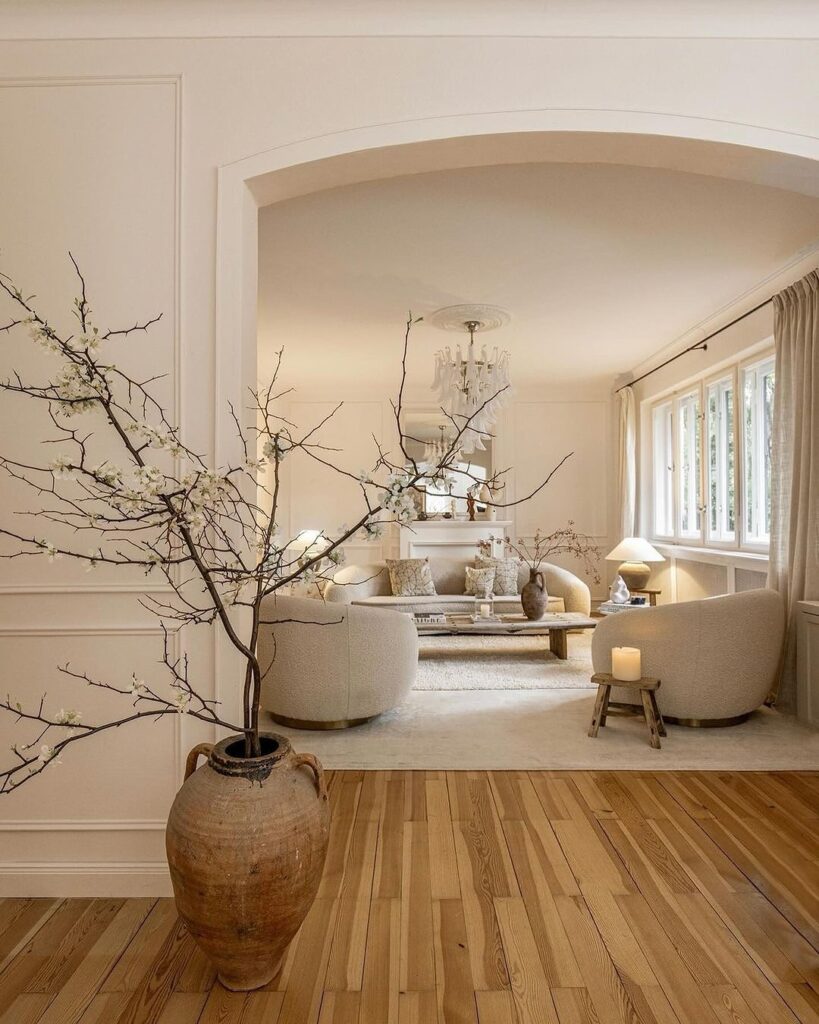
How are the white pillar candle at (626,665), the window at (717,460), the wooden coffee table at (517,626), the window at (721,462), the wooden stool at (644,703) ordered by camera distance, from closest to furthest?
the wooden stool at (644,703), the white pillar candle at (626,665), the window at (717,460), the wooden coffee table at (517,626), the window at (721,462)

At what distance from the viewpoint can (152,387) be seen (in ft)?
7.24

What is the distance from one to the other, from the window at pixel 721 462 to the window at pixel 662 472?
3.53 ft

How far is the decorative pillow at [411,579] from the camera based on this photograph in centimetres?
647

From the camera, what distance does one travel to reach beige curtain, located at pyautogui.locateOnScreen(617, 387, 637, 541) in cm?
744

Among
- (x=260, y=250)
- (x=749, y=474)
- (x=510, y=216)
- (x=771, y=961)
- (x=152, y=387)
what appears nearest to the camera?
(x=771, y=961)

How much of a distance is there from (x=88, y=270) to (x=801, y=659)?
3986 millimetres

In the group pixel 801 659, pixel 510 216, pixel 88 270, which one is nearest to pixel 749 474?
pixel 801 659

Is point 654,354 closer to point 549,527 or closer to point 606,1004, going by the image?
point 549,527

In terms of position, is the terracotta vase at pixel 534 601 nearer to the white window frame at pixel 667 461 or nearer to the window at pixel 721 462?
the window at pixel 721 462

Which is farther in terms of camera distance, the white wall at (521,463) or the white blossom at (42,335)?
the white wall at (521,463)

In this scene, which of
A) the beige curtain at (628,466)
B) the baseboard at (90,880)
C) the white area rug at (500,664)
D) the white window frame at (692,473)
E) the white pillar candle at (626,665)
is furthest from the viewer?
the beige curtain at (628,466)

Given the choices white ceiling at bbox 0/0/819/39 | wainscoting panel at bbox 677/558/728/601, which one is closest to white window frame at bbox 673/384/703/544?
wainscoting panel at bbox 677/558/728/601

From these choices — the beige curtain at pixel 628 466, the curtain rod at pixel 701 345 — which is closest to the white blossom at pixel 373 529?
the curtain rod at pixel 701 345

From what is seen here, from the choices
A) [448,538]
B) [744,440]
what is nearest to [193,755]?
[744,440]
